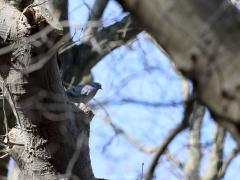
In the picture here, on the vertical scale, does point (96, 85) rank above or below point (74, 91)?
below

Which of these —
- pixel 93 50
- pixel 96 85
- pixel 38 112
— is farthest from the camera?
pixel 93 50

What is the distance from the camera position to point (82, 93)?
454 cm

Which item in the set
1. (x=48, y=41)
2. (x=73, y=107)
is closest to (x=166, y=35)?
(x=48, y=41)

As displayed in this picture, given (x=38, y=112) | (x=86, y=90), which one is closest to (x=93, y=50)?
(x=86, y=90)

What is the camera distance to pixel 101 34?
5445 millimetres

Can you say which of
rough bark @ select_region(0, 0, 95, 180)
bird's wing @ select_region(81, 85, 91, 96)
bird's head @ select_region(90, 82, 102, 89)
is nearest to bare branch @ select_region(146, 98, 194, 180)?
rough bark @ select_region(0, 0, 95, 180)

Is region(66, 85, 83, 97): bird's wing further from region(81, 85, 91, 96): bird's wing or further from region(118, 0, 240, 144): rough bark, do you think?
region(118, 0, 240, 144): rough bark

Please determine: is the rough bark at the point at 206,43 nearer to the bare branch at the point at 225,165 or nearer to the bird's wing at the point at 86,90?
the bird's wing at the point at 86,90

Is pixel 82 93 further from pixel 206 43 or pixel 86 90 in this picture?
pixel 206 43

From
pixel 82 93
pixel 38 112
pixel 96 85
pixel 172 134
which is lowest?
pixel 96 85

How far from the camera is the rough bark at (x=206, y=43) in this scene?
136cm

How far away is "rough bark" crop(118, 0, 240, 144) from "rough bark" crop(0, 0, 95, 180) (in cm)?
137

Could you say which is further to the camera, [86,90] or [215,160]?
[215,160]

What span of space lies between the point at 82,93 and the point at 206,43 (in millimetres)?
3216
